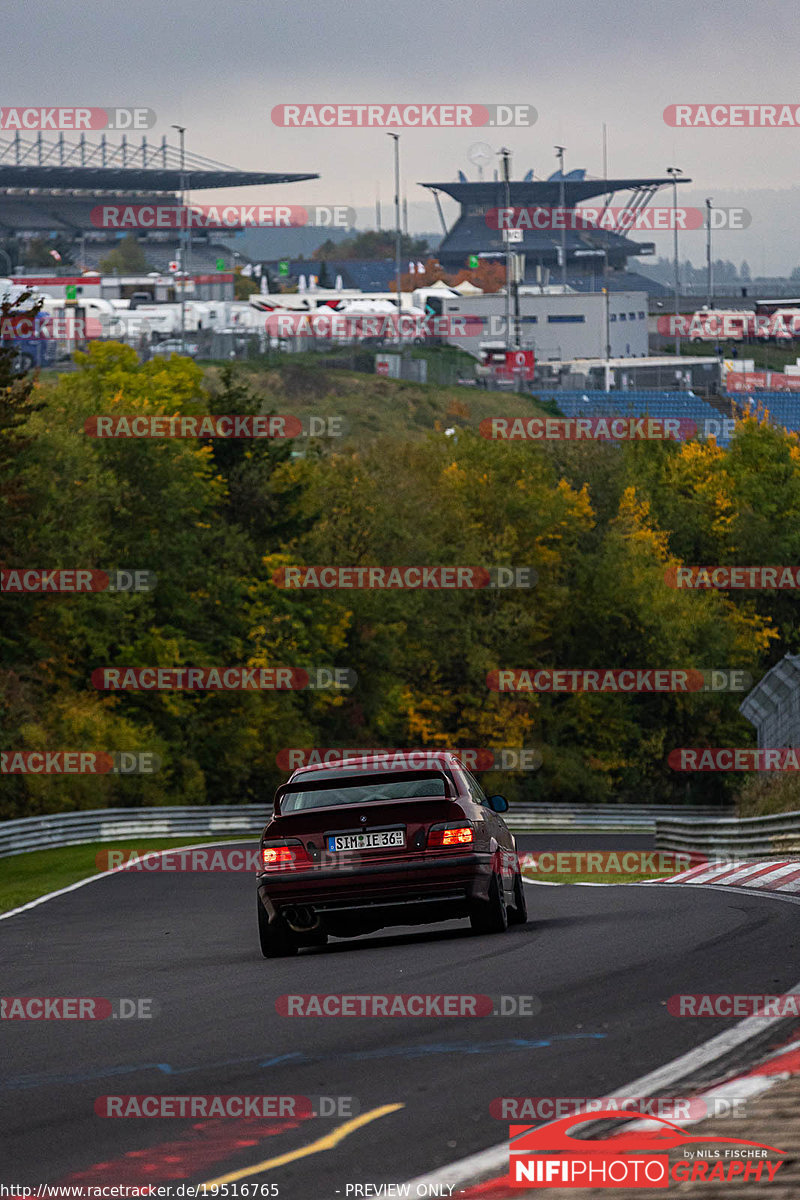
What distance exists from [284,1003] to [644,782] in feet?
193

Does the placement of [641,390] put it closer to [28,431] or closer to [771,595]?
[771,595]

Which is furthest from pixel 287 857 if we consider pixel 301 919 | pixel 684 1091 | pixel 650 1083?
pixel 684 1091

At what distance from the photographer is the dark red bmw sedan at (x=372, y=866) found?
11.9 m

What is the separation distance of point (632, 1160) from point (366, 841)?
6.56 metres

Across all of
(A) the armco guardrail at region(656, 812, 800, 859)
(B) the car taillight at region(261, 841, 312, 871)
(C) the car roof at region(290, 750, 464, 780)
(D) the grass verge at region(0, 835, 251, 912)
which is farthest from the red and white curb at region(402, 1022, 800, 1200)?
(A) the armco guardrail at region(656, 812, 800, 859)

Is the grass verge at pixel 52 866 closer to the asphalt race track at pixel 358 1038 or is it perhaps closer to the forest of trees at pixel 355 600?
the forest of trees at pixel 355 600

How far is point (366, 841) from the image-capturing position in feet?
39.3

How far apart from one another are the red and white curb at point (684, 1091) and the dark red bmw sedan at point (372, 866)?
421 cm

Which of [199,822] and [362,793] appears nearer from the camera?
[362,793]

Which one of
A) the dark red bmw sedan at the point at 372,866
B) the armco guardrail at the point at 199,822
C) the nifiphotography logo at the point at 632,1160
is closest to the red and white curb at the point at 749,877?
the dark red bmw sedan at the point at 372,866

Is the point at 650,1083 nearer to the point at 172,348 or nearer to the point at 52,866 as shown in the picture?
the point at 52,866

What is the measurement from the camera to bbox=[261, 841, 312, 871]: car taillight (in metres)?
12.0

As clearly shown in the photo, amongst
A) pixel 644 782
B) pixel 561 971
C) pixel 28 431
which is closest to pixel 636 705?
pixel 644 782

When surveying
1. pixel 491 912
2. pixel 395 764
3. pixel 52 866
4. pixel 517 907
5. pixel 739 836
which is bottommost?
pixel 52 866
